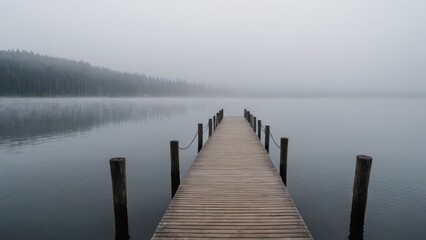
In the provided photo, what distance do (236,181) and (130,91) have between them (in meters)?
181

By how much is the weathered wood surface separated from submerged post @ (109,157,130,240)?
1343 mm

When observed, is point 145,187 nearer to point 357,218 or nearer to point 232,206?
point 232,206

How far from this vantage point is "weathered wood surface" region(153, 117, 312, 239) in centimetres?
558

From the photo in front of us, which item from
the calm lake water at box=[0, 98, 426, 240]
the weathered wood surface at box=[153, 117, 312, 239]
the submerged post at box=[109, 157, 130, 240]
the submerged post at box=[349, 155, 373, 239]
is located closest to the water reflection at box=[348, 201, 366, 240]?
the submerged post at box=[349, 155, 373, 239]

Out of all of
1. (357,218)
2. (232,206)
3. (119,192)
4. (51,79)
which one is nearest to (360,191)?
(357,218)

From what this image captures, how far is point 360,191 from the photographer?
7113 millimetres

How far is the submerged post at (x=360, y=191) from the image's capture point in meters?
6.83

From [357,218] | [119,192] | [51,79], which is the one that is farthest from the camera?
[51,79]

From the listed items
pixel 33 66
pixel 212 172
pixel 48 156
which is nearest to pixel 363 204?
pixel 212 172

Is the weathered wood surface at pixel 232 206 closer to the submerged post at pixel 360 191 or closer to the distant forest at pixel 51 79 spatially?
the submerged post at pixel 360 191

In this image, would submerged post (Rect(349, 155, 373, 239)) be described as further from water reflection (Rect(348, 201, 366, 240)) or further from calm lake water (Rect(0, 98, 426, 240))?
calm lake water (Rect(0, 98, 426, 240))

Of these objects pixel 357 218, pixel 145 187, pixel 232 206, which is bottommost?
pixel 145 187

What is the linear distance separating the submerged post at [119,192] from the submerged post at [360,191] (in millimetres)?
6259

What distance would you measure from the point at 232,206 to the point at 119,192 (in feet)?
9.86
